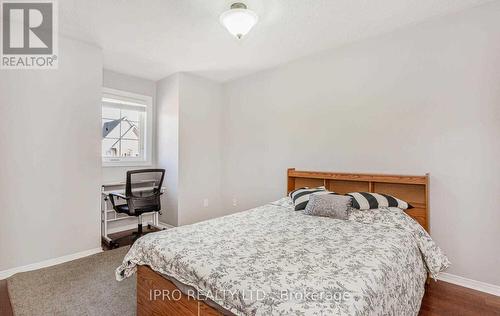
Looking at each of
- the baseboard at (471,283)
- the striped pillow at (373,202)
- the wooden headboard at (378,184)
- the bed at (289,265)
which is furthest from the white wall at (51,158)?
the baseboard at (471,283)

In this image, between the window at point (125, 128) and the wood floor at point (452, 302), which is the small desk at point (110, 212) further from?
the wood floor at point (452, 302)

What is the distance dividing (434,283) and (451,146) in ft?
4.22

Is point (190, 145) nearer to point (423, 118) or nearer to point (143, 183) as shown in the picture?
point (143, 183)

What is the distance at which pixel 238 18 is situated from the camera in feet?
6.70

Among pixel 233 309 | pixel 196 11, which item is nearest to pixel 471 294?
pixel 233 309

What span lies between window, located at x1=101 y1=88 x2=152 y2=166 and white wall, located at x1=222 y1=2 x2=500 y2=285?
231cm

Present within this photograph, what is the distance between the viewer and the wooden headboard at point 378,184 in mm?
2334

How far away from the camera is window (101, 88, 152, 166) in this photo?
3.80 metres

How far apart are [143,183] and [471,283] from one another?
3.87 meters

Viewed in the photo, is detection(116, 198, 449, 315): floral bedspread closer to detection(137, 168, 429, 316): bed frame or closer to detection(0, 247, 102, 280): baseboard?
detection(137, 168, 429, 316): bed frame

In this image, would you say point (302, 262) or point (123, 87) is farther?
point (123, 87)

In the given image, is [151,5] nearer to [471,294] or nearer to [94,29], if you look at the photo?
[94,29]

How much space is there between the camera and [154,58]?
331cm
